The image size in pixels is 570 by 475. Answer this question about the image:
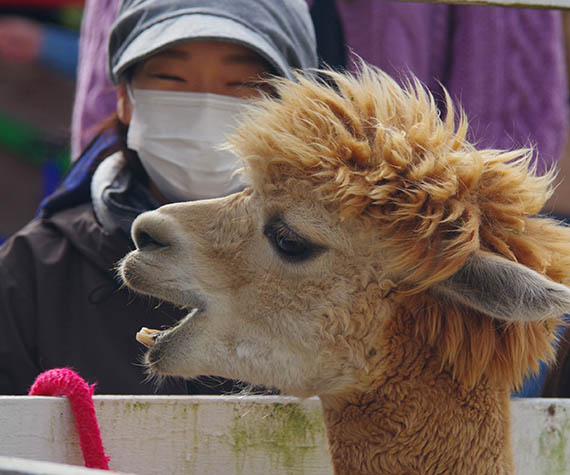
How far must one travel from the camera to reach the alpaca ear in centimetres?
150

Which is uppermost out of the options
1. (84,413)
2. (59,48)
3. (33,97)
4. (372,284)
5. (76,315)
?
(59,48)

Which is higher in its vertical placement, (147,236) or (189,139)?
(189,139)

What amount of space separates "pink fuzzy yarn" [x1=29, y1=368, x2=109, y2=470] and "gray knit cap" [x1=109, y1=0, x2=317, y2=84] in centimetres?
101

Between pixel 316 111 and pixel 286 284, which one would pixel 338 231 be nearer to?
pixel 286 284

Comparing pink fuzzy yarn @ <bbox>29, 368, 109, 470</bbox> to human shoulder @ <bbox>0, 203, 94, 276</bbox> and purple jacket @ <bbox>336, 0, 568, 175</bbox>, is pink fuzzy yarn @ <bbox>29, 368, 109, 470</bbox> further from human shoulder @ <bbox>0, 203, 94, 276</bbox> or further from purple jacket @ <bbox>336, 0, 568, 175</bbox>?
purple jacket @ <bbox>336, 0, 568, 175</bbox>

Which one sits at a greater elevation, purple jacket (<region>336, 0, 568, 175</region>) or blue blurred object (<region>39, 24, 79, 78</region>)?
blue blurred object (<region>39, 24, 79, 78</region>)

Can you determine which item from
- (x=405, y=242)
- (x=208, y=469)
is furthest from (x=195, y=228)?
(x=208, y=469)

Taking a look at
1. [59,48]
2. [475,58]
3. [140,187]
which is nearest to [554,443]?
[140,187]

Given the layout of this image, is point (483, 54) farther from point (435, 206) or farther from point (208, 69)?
point (435, 206)

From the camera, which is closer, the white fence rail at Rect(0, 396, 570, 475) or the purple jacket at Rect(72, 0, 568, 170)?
the white fence rail at Rect(0, 396, 570, 475)

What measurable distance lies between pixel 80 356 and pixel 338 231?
1004mm

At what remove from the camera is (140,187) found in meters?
2.57

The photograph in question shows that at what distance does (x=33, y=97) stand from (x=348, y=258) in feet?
17.6

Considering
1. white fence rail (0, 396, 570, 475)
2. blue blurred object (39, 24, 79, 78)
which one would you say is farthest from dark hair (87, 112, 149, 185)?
blue blurred object (39, 24, 79, 78)
